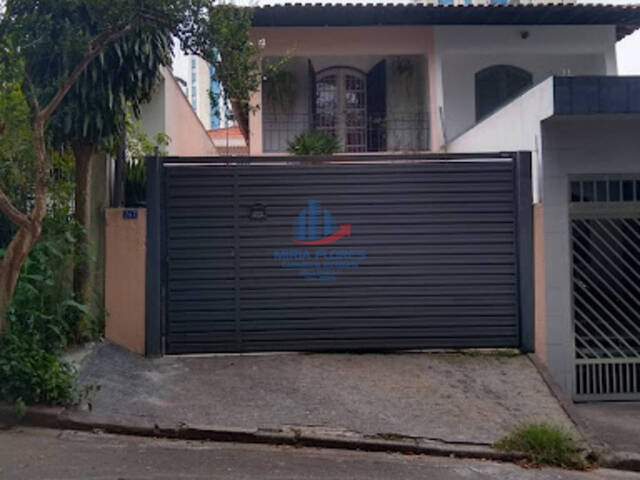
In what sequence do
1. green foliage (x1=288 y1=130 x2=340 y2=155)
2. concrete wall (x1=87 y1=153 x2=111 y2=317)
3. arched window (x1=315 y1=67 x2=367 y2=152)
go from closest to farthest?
concrete wall (x1=87 y1=153 x2=111 y2=317) → green foliage (x1=288 y1=130 x2=340 y2=155) → arched window (x1=315 y1=67 x2=367 y2=152)

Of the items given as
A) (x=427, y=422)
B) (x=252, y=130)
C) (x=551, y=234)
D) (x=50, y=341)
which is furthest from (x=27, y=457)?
(x=252, y=130)

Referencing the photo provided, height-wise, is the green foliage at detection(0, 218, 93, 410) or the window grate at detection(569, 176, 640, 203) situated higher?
the window grate at detection(569, 176, 640, 203)

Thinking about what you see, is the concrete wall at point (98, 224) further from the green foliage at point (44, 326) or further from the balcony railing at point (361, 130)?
the balcony railing at point (361, 130)

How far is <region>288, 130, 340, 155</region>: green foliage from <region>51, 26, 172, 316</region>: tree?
4462mm

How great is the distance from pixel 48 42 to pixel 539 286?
19.7 ft

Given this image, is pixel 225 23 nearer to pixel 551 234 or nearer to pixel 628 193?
pixel 551 234

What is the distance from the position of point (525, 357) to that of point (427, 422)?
2141 millimetres

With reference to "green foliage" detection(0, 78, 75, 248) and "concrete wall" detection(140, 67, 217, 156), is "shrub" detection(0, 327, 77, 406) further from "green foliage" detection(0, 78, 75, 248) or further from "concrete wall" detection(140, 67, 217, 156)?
"concrete wall" detection(140, 67, 217, 156)

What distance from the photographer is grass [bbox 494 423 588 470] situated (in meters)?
Result: 5.43

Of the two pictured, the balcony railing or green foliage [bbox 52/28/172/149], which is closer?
green foliage [bbox 52/28/172/149]

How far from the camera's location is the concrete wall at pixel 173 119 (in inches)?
472

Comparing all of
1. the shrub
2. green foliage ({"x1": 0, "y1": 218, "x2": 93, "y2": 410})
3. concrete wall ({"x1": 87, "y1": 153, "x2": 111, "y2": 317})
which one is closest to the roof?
concrete wall ({"x1": 87, "y1": 153, "x2": 111, "y2": 317})

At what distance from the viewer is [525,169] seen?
7.66m

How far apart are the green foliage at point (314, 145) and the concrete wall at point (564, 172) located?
486 centimetres
